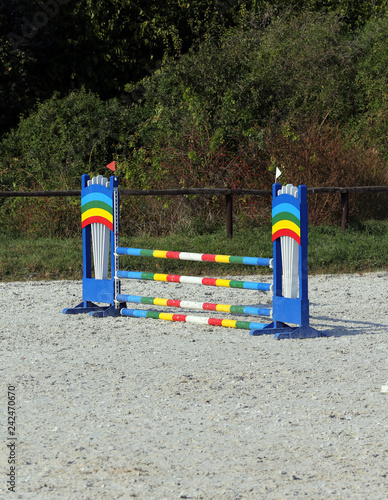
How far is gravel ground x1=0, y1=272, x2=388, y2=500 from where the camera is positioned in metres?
3.72

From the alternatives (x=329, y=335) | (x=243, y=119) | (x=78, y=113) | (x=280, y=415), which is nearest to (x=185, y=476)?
(x=280, y=415)

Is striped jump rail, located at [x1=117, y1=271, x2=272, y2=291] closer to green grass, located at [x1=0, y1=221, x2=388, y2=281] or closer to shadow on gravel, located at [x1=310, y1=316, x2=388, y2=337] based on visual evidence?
shadow on gravel, located at [x1=310, y1=316, x2=388, y2=337]

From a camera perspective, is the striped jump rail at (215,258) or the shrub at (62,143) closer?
the striped jump rail at (215,258)

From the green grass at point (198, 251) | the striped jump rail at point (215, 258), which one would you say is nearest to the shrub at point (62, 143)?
the green grass at point (198, 251)

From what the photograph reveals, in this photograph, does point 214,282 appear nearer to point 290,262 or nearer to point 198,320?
point 198,320

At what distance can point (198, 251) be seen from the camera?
12461mm

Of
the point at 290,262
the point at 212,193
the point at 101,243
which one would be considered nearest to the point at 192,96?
the point at 212,193

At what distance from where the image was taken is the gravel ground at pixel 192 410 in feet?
12.2

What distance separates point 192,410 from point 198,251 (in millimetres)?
7613

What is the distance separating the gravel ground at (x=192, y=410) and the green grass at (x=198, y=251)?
10.8ft

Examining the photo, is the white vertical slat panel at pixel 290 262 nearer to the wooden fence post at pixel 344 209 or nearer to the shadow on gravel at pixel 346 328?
the shadow on gravel at pixel 346 328

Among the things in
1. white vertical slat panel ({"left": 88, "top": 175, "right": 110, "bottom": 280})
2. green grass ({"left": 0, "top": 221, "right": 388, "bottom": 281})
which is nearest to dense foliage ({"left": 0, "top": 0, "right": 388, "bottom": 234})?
green grass ({"left": 0, "top": 221, "right": 388, "bottom": 281})

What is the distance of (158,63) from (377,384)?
19.7 meters

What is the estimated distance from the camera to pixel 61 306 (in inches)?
358
